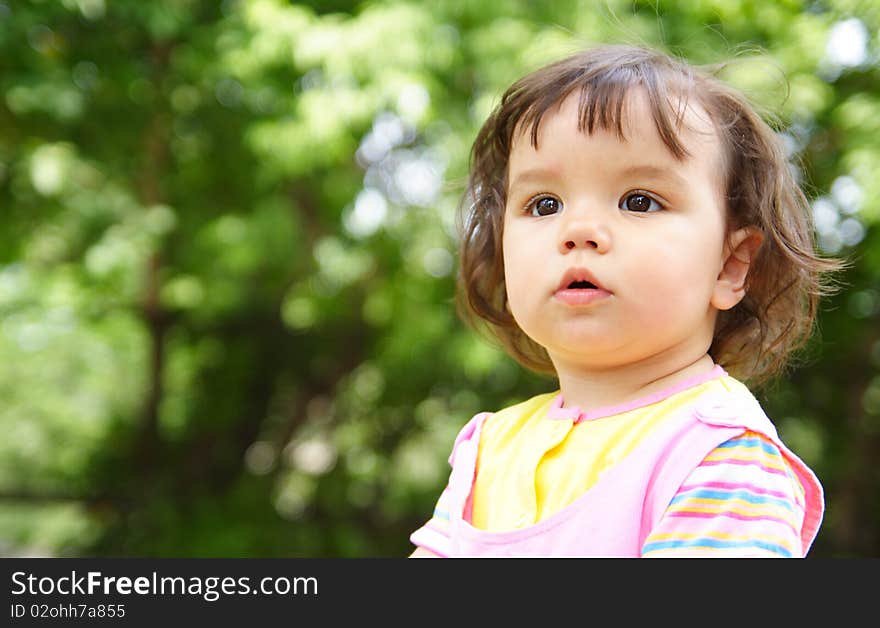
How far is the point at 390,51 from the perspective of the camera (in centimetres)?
377

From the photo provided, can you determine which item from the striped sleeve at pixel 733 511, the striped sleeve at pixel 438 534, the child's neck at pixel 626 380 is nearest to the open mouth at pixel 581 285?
the child's neck at pixel 626 380

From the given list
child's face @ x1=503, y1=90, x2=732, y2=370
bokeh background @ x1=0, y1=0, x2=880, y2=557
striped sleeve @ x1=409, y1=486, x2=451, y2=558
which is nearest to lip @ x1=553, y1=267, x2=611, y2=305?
child's face @ x1=503, y1=90, x2=732, y2=370

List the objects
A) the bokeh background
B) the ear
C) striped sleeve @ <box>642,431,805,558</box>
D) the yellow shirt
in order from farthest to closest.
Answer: the bokeh background
the ear
the yellow shirt
striped sleeve @ <box>642,431,805,558</box>

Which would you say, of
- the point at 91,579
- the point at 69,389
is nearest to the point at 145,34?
the point at 69,389

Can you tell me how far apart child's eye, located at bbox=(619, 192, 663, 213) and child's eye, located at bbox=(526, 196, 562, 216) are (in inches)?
3.2

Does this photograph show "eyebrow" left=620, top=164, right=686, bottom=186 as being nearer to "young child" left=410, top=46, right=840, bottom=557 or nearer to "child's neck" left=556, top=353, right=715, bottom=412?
"young child" left=410, top=46, right=840, bottom=557

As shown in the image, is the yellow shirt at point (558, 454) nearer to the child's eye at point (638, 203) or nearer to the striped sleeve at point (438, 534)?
the striped sleeve at point (438, 534)

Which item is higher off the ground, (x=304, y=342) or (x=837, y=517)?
(x=304, y=342)

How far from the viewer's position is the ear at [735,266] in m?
1.22

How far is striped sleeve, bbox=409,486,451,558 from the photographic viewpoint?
49.1 inches

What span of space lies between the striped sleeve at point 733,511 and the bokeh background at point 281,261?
2222 millimetres

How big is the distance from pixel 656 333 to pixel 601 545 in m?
0.25

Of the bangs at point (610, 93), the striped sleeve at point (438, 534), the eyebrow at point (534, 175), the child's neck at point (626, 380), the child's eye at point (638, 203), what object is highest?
the bangs at point (610, 93)

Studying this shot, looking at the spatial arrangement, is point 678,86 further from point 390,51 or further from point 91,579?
point 390,51
